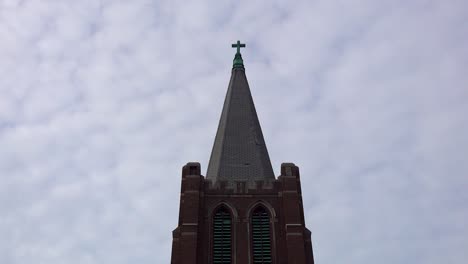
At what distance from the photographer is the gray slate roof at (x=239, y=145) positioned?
39.7 metres

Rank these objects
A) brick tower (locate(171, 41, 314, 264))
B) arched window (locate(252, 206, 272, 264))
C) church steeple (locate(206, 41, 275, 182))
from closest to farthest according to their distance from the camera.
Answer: brick tower (locate(171, 41, 314, 264))
arched window (locate(252, 206, 272, 264))
church steeple (locate(206, 41, 275, 182))

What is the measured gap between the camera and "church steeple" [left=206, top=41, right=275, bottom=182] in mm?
39656

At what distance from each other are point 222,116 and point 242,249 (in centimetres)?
1161

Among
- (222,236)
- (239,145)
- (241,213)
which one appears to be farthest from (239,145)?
(222,236)

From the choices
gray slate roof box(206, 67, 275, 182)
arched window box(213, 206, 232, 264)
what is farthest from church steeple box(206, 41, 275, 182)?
arched window box(213, 206, 232, 264)

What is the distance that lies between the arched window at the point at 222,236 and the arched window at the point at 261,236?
1.29 metres

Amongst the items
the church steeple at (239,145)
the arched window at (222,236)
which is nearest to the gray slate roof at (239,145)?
the church steeple at (239,145)

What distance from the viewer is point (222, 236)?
119 ft

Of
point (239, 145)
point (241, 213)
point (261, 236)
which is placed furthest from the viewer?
point (239, 145)

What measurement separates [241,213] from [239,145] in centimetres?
578

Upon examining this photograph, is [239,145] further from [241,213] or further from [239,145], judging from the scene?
[241,213]

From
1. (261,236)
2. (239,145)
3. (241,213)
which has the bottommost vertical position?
(261,236)

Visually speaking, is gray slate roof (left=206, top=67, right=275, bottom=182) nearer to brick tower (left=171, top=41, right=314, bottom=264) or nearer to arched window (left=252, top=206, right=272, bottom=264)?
brick tower (left=171, top=41, right=314, bottom=264)

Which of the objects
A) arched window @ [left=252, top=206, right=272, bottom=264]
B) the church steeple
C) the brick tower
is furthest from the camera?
the church steeple
